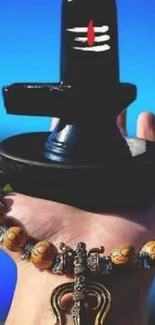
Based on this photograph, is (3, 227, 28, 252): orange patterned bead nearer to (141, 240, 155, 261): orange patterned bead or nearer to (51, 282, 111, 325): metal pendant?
(51, 282, 111, 325): metal pendant

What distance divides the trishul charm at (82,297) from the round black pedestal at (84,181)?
3.9 inches

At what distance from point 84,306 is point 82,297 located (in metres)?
0.02

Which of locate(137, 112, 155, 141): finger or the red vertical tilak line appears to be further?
locate(137, 112, 155, 141): finger

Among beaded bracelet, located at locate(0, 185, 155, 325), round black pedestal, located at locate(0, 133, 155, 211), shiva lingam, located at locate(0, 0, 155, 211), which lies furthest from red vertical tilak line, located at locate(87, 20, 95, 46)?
beaded bracelet, located at locate(0, 185, 155, 325)

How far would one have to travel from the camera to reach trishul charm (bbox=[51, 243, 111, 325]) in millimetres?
1089

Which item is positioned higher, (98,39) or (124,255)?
(98,39)

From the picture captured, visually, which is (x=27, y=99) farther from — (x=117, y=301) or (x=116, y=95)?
(x=117, y=301)

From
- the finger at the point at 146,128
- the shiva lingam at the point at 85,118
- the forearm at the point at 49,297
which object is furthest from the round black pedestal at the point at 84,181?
the finger at the point at 146,128

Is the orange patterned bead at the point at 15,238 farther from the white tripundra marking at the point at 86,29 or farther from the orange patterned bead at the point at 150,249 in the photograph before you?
the white tripundra marking at the point at 86,29

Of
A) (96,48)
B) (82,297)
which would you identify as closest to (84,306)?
(82,297)

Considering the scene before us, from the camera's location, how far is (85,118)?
3.92 feet

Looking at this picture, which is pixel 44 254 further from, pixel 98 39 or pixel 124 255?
pixel 98 39

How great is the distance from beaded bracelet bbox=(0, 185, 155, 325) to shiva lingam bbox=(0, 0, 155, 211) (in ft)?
0.31

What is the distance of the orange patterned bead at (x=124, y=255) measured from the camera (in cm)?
112
